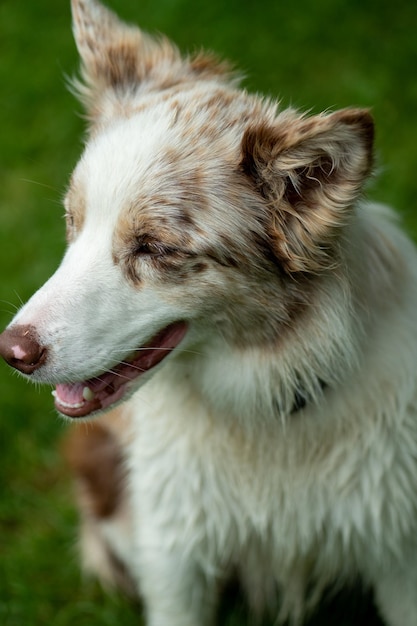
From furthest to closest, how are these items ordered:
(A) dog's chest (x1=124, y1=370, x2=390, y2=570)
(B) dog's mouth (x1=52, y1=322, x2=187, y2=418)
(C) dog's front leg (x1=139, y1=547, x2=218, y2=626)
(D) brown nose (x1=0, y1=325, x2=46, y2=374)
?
1. (C) dog's front leg (x1=139, y1=547, x2=218, y2=626)
2. (A) dog's chest (x1=124, y1=370, x2=390, y2=570)
3. (B) dog's mouth (x1=52, y1=322, x2=187, y2=418)
4. (D) brown nose (x1=0, y1=325, x2=46, y2=374)

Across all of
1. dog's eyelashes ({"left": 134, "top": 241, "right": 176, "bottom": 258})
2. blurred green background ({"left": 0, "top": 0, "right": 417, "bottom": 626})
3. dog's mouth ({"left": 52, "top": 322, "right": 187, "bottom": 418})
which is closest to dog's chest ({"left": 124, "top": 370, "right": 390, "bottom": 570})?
dog's mouth ({"left": 52, "top": 322, "right": 187, "bottom": 418})

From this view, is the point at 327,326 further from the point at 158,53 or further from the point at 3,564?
the point at 3,564

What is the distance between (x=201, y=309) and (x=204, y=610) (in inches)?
49.0

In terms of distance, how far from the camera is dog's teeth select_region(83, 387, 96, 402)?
2.65 metres

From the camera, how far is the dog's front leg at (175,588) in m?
3.12

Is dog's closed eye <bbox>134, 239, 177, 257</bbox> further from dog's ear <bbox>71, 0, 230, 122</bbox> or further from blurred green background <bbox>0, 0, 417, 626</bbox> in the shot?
blurred green background <bbox>0, 0, 417, 626</bbox>

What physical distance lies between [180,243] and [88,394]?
0.51 meters

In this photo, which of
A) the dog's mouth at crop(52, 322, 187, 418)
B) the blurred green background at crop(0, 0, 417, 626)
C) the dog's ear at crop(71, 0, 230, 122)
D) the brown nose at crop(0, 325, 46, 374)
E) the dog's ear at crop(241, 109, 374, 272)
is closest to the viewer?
the dog's ear at crop(241, 109, 374, 272)

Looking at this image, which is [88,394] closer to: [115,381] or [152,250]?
[115,381]

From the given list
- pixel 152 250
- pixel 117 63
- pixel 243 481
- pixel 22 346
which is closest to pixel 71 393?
Answer: pixel 22 346

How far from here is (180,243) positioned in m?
2.51

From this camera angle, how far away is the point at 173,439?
295 centimetres

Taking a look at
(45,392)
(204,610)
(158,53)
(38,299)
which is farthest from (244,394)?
(45,392)

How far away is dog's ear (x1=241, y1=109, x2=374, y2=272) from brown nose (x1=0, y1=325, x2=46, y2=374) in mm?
686
